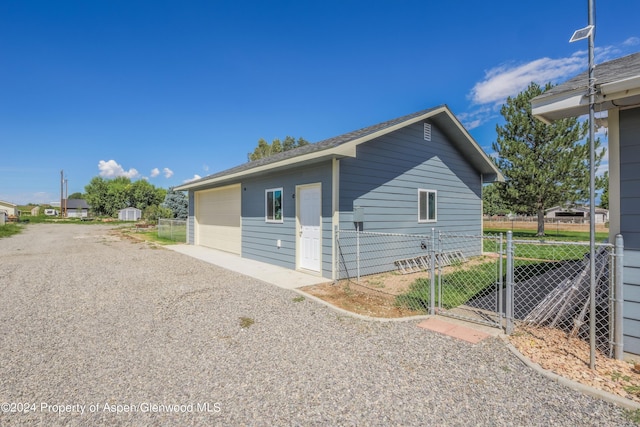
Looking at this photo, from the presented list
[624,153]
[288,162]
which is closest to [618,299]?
[624,153]

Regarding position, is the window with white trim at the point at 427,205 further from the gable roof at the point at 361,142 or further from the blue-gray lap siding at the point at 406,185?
the gable roof at the point at 361,142

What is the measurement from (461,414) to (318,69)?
14.1 metres

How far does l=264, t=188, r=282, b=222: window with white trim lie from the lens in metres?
8.68

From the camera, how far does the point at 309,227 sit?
25.1 ft

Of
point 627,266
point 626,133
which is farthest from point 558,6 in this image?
point 627,266

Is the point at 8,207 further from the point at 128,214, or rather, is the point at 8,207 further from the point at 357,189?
the point at 357,189

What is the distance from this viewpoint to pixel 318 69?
13.8 m

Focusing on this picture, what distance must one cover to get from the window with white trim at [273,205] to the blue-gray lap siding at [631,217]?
22.7 feet

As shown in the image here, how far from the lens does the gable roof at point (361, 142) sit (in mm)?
6500

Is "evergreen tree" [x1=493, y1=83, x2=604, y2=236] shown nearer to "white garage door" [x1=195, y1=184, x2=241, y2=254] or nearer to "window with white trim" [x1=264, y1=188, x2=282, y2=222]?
"window with white trim" [x1=264, y1=188, x2=282, y2=222]

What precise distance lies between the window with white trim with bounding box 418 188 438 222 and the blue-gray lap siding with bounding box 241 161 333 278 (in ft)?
11.3

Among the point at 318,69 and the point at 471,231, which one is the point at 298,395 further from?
the point at 318,69

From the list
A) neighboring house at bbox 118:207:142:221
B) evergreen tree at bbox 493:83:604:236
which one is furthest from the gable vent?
neighboring house at bbox 118:207:142:221

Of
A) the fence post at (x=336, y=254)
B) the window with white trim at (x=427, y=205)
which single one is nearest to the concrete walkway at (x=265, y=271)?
the fence post at (x=336, y=254)
